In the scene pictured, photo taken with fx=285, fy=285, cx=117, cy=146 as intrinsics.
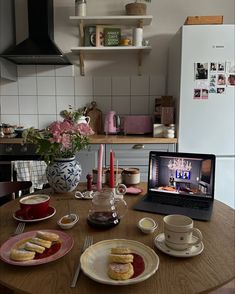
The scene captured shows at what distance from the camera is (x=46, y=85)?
2.98 metres

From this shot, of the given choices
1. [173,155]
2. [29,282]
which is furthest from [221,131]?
[29,282]

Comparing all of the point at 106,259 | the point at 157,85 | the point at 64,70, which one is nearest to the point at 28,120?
the point at 64,70

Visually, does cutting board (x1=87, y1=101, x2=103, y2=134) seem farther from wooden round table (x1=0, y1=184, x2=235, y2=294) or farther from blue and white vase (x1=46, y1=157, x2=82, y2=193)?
wooden round table (x1=0, y1=184, x2=235, y2=294)

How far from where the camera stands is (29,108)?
3.00 meters

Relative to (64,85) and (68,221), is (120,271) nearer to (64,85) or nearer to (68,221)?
(68,221)

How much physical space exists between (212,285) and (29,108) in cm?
269

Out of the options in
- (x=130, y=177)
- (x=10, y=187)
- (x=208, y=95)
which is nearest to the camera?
(x=130, y=177)

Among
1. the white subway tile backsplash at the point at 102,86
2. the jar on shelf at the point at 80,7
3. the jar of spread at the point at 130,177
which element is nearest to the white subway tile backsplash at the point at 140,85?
the white subway tile backsplash at the point at 102,86

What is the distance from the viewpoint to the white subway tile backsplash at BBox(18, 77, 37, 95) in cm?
297

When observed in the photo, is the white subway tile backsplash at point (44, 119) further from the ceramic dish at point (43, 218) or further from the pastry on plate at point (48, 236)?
the pastry on plate at point (48, 236)

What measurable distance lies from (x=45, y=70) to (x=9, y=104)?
1.71 ft

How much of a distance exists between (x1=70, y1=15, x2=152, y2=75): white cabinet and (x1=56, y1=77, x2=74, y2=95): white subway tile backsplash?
16 cm

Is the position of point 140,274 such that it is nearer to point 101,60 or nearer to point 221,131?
point 221,131

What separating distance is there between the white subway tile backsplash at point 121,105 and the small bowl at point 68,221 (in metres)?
2.05
